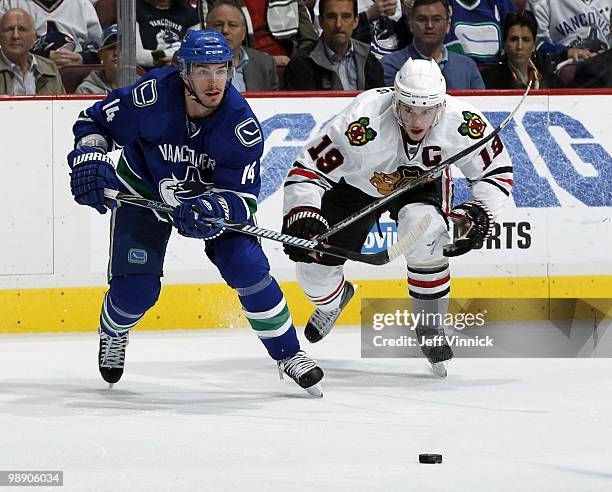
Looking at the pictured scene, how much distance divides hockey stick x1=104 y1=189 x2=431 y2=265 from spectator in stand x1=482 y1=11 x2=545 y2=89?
5.25ft

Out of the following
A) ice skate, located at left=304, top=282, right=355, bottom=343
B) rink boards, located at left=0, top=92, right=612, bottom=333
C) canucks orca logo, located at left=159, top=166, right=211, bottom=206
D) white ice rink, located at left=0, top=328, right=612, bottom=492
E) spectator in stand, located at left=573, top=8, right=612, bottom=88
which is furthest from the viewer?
spectator in stand, located at left=573, top=8, right=612, bottom=88

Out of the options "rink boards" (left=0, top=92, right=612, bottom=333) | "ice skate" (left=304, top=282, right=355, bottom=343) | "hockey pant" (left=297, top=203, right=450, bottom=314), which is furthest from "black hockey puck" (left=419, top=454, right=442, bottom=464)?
"rink boards" (left=0, top=92, right=612, bottom=333)

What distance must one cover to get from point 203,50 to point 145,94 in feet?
0.94

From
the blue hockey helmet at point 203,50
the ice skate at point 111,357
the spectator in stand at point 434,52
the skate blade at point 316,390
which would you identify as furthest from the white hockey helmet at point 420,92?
the spectator in stand at point 434,52

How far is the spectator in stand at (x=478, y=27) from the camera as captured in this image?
225 inches

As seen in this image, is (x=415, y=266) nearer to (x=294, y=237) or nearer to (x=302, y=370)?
(x=294, y=237)

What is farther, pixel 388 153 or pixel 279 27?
pixel 279 27

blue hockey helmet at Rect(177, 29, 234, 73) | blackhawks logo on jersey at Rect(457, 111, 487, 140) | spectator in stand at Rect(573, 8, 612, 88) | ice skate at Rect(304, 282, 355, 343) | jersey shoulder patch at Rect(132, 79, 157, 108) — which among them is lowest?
ice skate at Rect(304, 282, 355, 343)

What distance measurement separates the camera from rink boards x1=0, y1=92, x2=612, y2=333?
5.33m

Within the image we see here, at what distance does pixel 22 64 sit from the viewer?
17.8ft

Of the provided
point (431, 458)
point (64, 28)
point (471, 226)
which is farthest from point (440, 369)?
point (64, 28)

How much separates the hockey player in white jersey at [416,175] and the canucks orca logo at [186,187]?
38cm

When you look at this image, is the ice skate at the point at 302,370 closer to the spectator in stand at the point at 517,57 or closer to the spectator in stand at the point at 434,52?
the spectator in stand at the point at 434,52

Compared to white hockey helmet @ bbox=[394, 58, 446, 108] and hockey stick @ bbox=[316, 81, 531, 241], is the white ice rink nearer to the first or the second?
hockey stick @ bbox=[316, 81, 531, 241]
